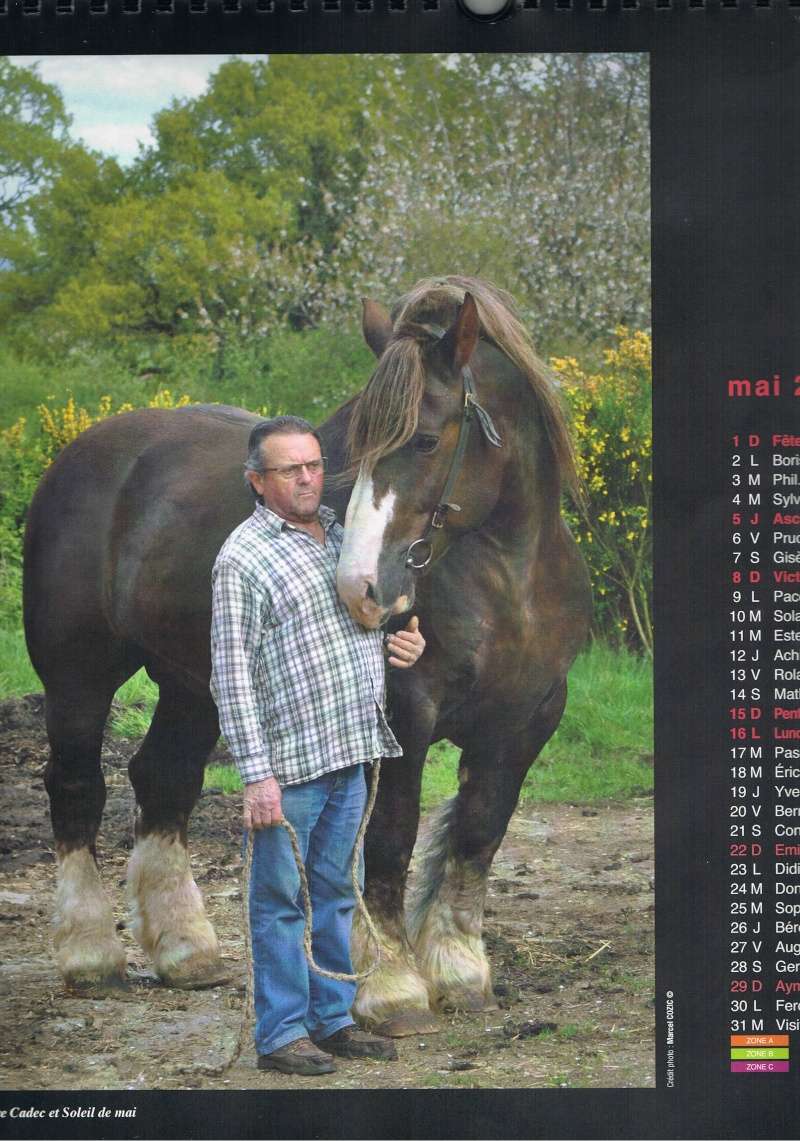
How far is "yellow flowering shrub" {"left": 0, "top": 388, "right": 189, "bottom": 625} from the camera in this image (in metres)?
5.36

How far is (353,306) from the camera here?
5.35 meters

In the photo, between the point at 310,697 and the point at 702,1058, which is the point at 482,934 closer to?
the point at 702,1058

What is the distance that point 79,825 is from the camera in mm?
5332

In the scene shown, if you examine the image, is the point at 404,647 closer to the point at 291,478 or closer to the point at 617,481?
the point at 291,478

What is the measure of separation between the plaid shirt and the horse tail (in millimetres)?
719

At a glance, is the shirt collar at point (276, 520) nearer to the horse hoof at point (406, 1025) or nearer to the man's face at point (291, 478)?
the man's face at point (291, 478)

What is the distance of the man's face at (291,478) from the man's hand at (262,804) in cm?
77

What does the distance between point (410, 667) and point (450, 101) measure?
6.16 ft

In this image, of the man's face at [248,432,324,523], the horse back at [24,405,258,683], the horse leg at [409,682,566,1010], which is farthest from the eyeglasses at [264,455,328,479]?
the horse leg at [409,682,566,1010]

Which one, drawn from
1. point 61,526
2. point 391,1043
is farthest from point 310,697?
point 61,526

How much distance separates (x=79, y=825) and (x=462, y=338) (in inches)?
86.9

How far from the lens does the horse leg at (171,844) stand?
5266 mm

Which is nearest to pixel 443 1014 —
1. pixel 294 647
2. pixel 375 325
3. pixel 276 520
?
pixel 294 647

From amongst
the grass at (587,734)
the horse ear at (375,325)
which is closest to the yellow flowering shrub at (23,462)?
the grass at (587,734)
